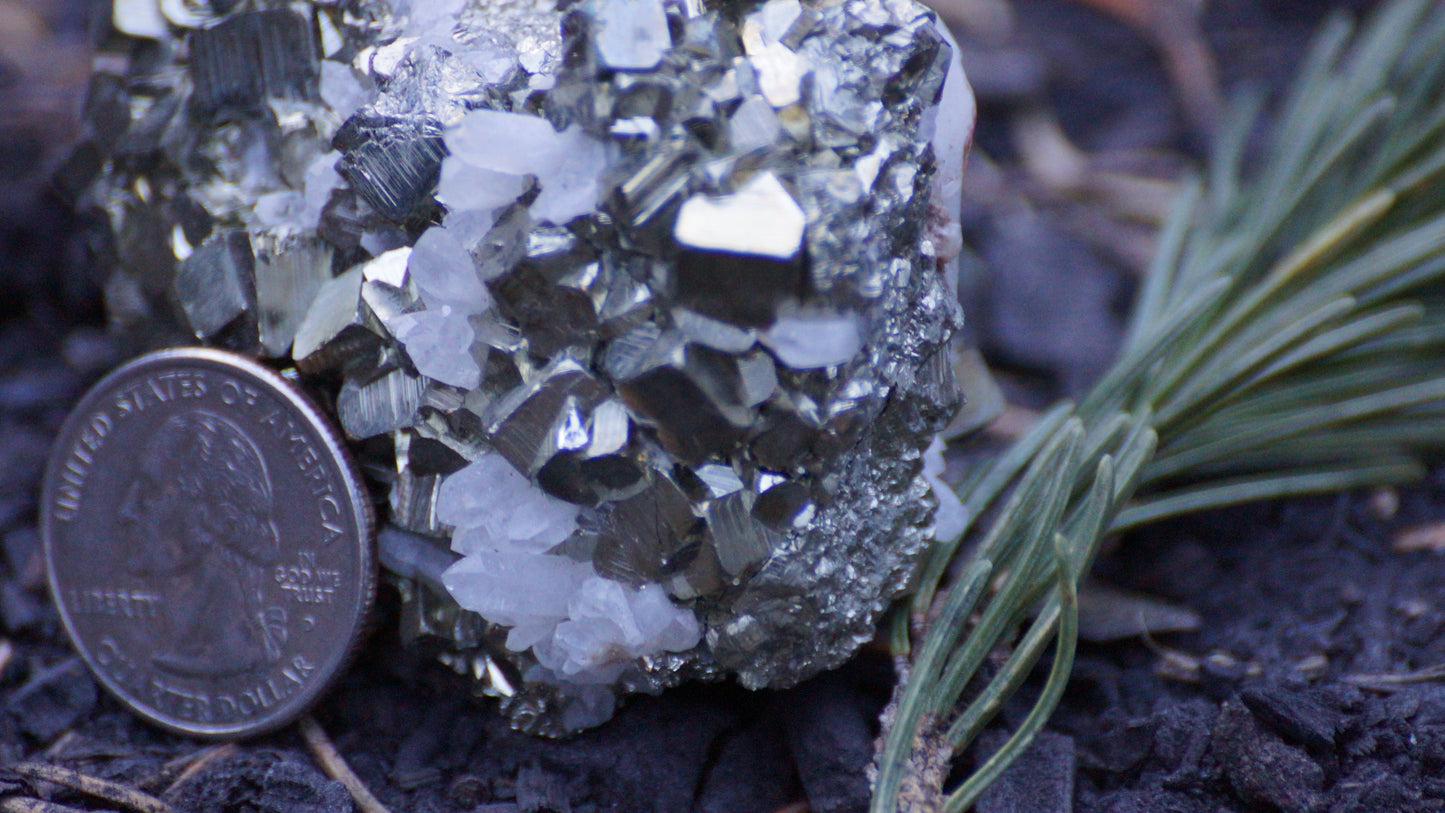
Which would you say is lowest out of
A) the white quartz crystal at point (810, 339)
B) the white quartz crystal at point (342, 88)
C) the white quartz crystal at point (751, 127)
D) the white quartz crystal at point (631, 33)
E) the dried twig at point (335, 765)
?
the dried twig at point (335, 765)

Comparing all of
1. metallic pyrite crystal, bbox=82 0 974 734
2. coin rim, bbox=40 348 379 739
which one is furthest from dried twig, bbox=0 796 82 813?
metallic pyrite crystal, bbox=82 0 974 734

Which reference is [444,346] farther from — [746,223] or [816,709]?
[816,709]

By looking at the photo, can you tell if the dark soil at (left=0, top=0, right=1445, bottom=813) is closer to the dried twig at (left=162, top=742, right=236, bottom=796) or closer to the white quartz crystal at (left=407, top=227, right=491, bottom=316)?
the dried twig at (left=162, top=742, right=236, bottom=796)

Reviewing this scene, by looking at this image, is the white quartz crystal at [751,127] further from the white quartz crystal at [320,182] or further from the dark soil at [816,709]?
the dark soil at [816,709]

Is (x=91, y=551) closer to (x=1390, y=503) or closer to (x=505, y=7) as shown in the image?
(x=505, y=7)

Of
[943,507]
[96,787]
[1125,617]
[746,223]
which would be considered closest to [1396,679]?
[1125,617]

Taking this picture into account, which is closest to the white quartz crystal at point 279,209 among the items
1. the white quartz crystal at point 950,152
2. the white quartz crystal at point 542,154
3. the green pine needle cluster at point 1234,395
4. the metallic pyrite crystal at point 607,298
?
the metallic pyrite crystal at point 607,298
